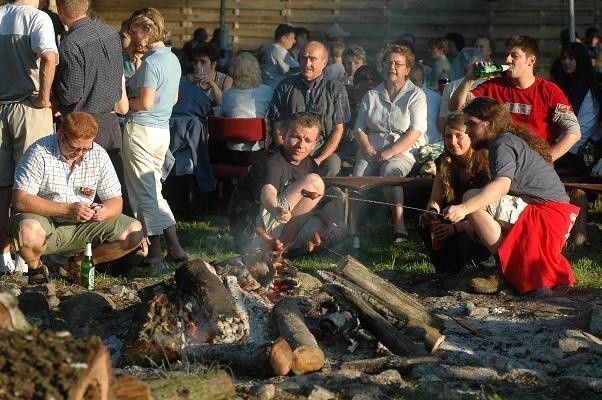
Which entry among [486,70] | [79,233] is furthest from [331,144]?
[79,233]

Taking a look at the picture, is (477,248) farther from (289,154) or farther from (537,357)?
(537,357)

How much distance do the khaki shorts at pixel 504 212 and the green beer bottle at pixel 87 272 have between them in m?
2.78

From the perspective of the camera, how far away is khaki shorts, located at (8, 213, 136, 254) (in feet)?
27.2

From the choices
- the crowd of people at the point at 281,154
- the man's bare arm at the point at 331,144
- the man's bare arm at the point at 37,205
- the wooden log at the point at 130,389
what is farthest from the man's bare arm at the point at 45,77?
the wooden log at the point at 130,389

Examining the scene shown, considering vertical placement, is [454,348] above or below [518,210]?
below

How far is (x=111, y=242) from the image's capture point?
27.8ft

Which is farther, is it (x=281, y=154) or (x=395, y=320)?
(x=281, y=154)

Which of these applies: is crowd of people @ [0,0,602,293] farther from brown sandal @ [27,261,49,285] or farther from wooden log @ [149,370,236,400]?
wooden log @ [149,370,236,400]

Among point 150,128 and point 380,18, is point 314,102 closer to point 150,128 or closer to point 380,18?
point 150,128

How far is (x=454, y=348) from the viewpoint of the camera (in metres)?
6.66

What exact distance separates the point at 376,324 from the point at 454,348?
465 millimetres

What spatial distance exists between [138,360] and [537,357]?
2.18m

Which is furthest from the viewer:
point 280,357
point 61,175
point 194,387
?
point 61,175

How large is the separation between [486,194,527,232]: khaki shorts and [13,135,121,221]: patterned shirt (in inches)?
105
